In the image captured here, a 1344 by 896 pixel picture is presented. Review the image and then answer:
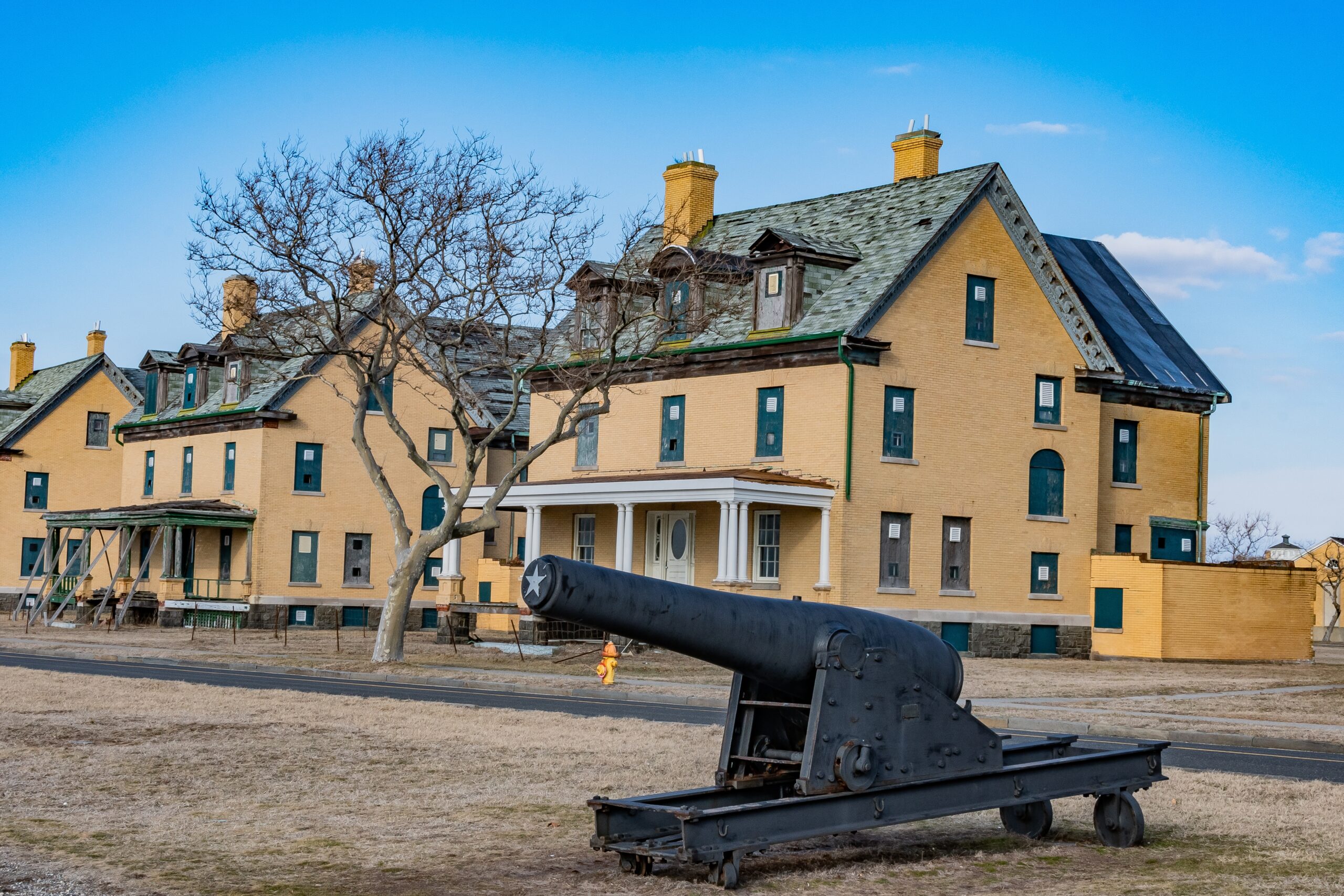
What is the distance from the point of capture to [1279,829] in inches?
418

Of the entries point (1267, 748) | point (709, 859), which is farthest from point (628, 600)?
point (1267, 748)

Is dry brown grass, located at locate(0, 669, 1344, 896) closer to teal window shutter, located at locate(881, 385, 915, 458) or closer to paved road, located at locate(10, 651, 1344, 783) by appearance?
paved road, located at locate(10, 651, 1344, 783)

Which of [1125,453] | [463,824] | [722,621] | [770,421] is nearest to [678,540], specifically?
[770,421]

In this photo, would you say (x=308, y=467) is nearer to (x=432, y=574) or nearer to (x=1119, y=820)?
(x=432, y=574)

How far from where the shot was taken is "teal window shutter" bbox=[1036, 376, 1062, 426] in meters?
39.3

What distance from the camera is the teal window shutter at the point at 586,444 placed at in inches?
1654

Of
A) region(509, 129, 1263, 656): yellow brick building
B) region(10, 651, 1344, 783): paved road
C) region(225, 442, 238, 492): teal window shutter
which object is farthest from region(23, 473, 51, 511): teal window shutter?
region(10, 651, 1344, 783): paved road

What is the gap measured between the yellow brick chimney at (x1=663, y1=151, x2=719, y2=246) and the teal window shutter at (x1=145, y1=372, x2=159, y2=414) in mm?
21122

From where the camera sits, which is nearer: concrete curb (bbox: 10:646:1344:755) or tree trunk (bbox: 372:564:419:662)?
concrete curb (bbox: 10:646:1344:755)

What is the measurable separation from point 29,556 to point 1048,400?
41.6 m

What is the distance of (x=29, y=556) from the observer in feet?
206

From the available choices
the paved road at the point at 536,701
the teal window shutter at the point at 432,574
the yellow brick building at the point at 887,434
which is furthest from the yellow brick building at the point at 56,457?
the paved road at the point at 536,701

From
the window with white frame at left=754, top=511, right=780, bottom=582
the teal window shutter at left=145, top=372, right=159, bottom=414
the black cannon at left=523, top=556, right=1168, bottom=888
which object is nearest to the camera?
the black cannon at left=523, top=556, right=1168, bottom=888

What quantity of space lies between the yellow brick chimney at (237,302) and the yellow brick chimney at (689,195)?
38.2ft
